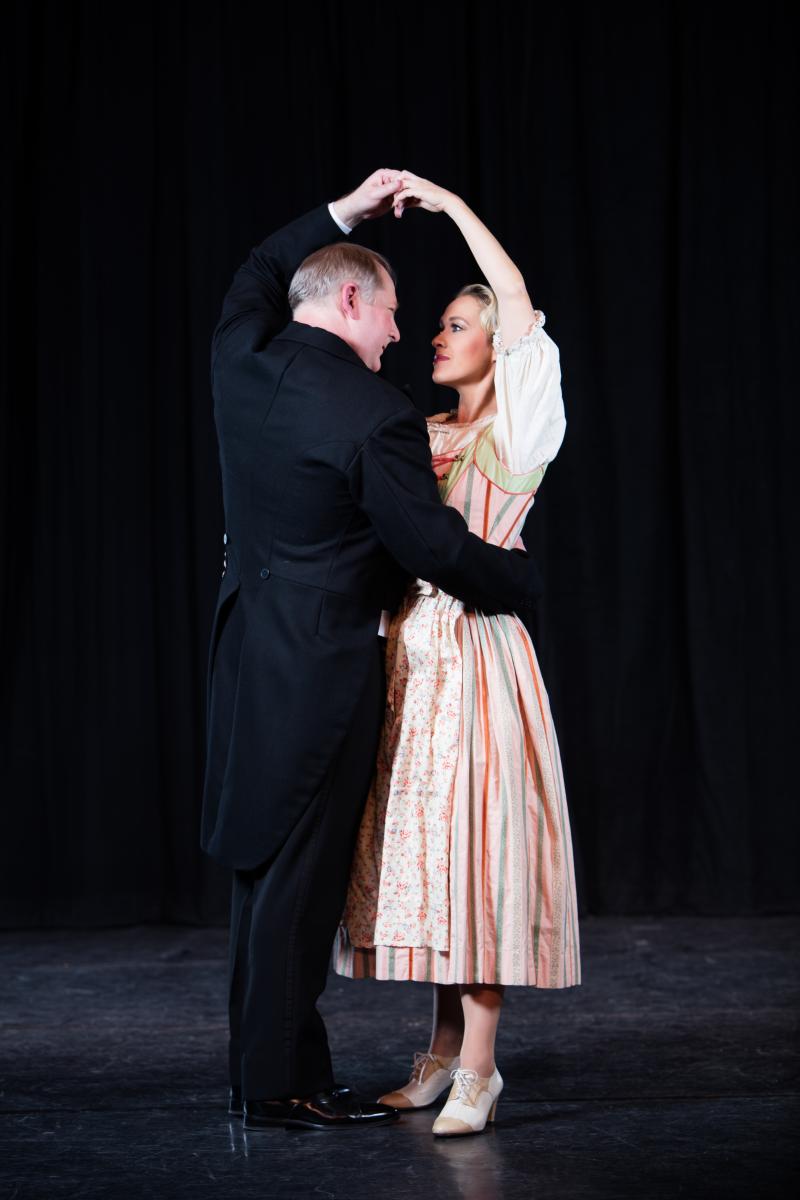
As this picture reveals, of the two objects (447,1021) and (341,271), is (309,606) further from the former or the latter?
(447,1021)

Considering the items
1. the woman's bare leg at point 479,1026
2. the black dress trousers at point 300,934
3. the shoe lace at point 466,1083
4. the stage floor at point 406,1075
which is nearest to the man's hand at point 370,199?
the black dress trousers at point 300,934

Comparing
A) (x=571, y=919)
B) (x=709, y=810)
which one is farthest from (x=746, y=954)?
(x=571, y=919)

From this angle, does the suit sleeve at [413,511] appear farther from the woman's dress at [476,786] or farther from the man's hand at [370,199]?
the man's hand at [370,199]

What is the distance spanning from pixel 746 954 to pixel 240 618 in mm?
2196

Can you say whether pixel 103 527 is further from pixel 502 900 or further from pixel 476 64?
pixel 502 900

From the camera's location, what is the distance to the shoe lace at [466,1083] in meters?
2.38

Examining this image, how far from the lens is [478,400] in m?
2.64

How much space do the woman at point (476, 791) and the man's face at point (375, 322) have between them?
0.17m

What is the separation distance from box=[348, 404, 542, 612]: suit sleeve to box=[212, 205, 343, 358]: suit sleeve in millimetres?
375

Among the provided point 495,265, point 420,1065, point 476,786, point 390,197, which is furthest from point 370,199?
point 420,1065

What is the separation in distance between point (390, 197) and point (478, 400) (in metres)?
0.40

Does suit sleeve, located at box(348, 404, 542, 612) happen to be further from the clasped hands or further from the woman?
the clasped hands

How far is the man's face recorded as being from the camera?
2.43m

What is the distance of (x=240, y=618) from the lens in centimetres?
246
